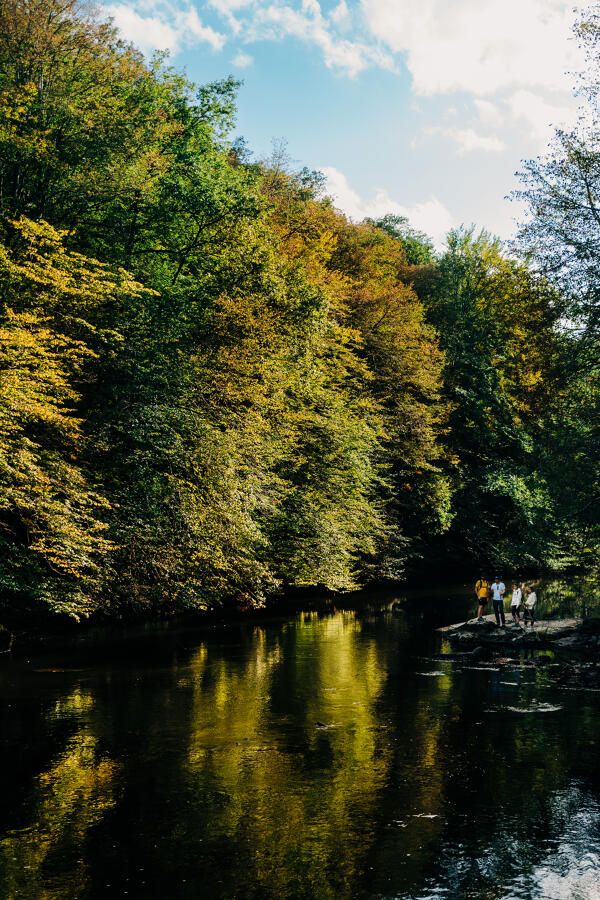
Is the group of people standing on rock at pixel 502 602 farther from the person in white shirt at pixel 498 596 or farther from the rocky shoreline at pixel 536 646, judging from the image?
the rocky shoreline at pixel 536 646

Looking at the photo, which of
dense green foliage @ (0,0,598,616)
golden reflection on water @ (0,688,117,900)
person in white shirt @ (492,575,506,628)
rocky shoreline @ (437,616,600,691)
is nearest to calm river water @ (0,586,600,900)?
golden reflection on water @ (0,688,117,900)

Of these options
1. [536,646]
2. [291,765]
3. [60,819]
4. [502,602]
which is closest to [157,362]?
[502,602]

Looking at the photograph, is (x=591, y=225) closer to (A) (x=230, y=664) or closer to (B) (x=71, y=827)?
(A) (x=230, y=664)

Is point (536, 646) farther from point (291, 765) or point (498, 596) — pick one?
point (291, 765)

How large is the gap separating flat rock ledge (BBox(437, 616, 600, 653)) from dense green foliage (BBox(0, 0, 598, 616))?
12.6 ft

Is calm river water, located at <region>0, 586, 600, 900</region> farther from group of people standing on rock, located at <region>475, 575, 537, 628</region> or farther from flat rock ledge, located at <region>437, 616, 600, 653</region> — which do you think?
group of people standing on rock, located at <region>475, 575, 537, 628</region>

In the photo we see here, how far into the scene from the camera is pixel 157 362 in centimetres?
2569

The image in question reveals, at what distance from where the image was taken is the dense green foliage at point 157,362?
69.1 feet

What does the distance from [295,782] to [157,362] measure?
1652 cm

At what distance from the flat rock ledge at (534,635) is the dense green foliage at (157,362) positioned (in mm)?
3839

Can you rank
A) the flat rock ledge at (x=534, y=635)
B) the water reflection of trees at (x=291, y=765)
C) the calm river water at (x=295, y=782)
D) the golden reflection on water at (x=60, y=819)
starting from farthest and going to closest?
1. the flat rock ledge at (x=534, y=635)
2. the water reflection of trees at (x=291, y=765)
3. the calm river water at (x=295, y=782)
4. the golden reflection on water at (x=60, y=819)

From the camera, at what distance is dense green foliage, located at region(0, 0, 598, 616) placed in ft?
69.1

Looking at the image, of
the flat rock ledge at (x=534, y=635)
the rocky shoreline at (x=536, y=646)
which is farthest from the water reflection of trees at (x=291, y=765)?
the flat rock ledge at (x=534, y=635)

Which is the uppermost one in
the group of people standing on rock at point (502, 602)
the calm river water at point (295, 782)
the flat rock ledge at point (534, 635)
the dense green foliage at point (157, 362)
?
the dense green foliage at point (157, 362)
